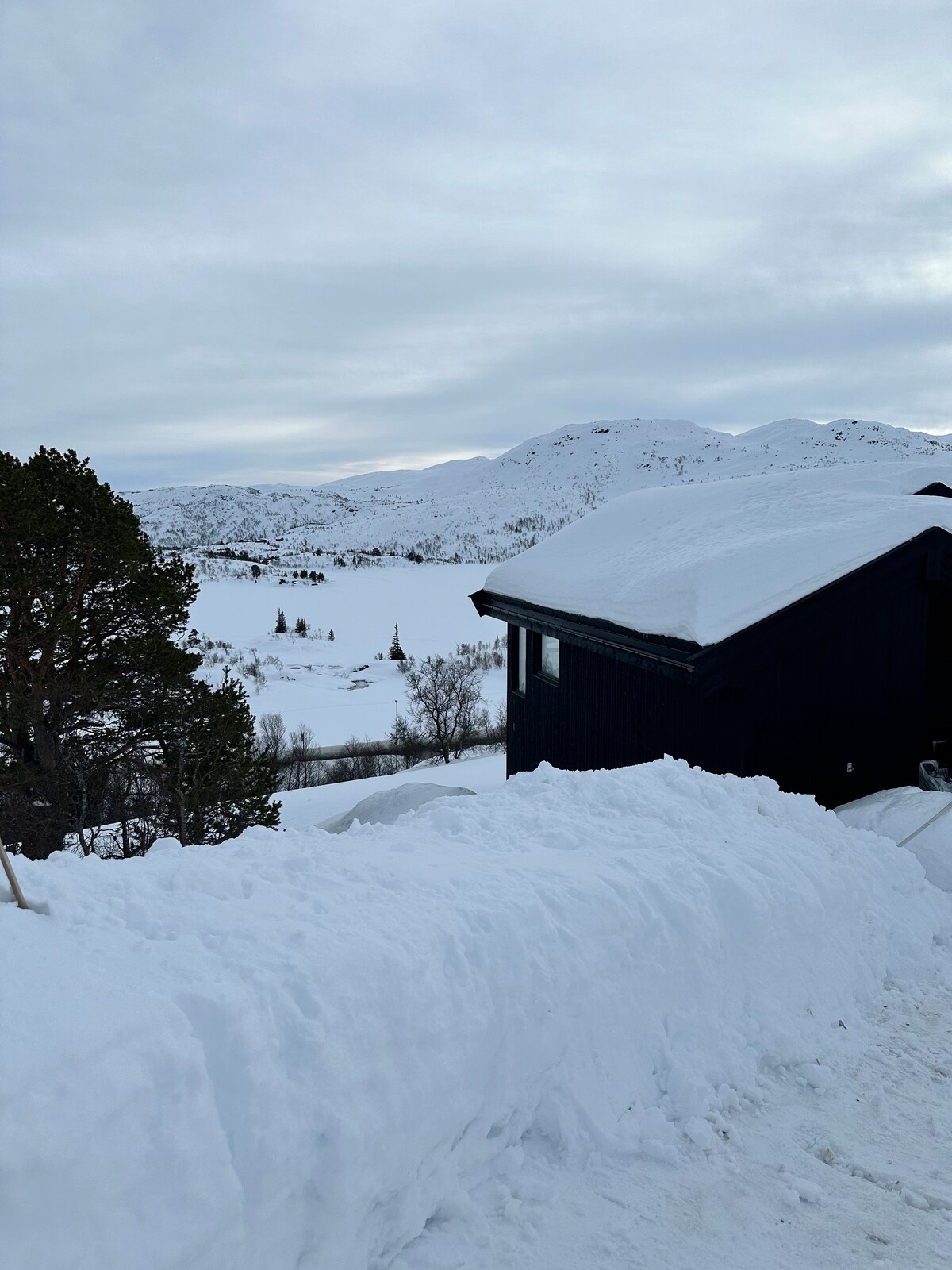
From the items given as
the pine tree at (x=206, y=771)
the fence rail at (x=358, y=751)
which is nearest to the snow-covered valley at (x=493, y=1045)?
the pine tree at (x=206, y=771)

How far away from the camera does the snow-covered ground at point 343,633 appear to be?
3212cm

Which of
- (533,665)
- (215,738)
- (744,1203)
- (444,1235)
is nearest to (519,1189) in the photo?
(444,1235)

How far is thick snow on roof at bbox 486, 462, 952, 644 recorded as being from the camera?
685cm

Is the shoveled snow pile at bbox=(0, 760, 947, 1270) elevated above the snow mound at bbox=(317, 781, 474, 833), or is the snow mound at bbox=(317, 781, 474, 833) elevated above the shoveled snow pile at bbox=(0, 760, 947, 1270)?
the shoveled snow pile at bbox=(0, 760, 947, 1270)

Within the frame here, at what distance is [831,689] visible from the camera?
7.22 m

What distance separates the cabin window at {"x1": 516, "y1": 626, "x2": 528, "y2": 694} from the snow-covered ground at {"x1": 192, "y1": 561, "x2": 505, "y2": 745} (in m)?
16.6

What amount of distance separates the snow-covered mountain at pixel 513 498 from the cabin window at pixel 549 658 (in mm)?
78166

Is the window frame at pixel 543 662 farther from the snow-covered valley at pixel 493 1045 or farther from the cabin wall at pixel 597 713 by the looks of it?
the snow-covered valley at pixel 493 1045

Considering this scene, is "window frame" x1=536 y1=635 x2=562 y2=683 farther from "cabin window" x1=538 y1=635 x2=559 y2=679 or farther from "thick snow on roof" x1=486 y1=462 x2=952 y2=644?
"thick snow on roof" x1=486 y1=462 x2=952 y2=644

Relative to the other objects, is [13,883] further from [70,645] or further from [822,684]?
[70,645]

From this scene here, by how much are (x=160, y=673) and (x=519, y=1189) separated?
11160 millimetres

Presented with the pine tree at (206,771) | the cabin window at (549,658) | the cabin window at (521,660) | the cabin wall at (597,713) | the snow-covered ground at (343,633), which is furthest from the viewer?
the snow-covered ground at (343,633)

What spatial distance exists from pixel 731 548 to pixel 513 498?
135 m

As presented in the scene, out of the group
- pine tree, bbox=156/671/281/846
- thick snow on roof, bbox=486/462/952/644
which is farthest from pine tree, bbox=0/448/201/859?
thick snow on roof, bbox=486/462/952/644
